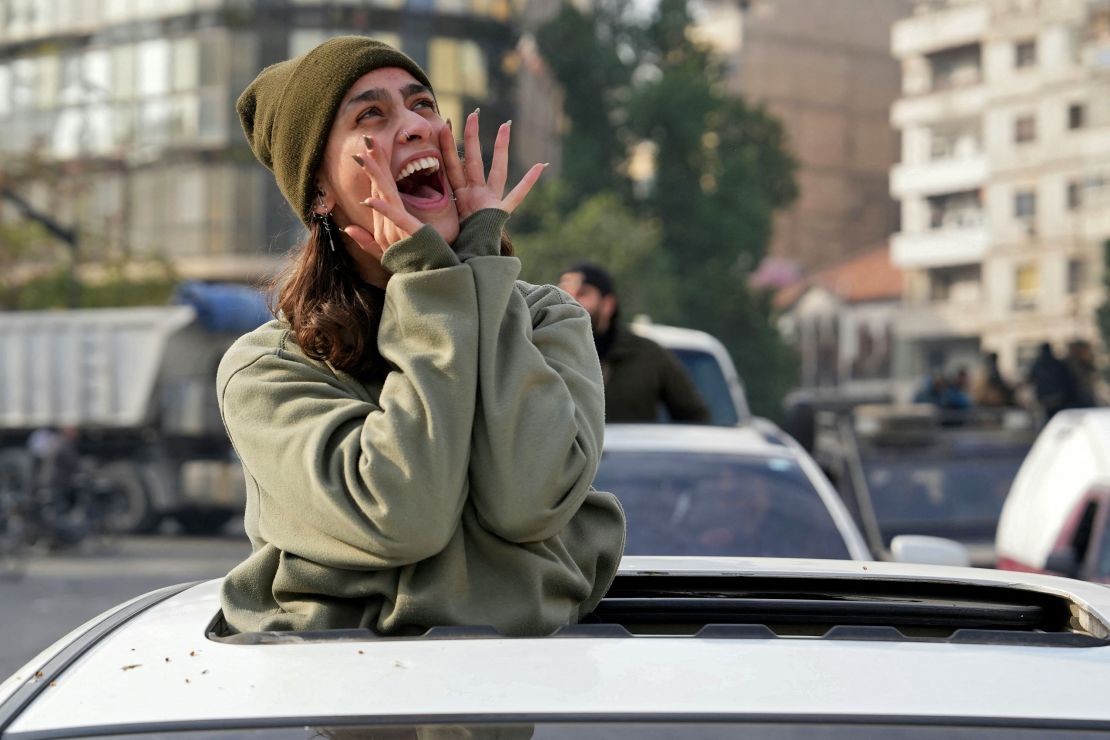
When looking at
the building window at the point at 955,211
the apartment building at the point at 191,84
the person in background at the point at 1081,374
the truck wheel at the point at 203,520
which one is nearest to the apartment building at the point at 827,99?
the building window at the point at 955,211

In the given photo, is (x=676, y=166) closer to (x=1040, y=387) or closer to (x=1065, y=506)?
(x=1040, y=387)

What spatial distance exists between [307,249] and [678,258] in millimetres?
50232

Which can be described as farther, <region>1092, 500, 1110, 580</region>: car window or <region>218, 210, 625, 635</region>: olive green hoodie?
<region>1092, 500, 1110, 580</region>: car window

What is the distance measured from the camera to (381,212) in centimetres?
231

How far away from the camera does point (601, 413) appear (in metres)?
2.38

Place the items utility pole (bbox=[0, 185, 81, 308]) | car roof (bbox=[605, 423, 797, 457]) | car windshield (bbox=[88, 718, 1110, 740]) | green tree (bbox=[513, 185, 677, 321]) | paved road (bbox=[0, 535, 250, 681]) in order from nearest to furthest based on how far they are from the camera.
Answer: car windshield (bbox=[88, 718, 1110, 740]), car roof (bbox=[605, 423, 797, 457]), paved road (bbox=[0, 535, 250, 681]), utility pole (bbox=[0, 185, 81, 308]), green tree (bbox=[513, 185, 677, 321])

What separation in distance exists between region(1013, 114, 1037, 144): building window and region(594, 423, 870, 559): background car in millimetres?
67498

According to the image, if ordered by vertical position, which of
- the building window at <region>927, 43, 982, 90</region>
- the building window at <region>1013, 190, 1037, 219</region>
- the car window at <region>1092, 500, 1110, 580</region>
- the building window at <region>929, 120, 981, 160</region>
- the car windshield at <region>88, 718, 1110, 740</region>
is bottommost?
the car window at <region>1092, 500, 1110, 580</region>

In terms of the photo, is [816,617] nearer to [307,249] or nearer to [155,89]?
[307,249]

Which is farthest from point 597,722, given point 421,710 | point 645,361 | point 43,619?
point 43,619

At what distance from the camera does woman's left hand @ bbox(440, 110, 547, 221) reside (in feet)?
8.00

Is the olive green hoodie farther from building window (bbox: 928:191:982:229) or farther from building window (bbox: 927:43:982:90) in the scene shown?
building window (bbox: 927:43:982:90)

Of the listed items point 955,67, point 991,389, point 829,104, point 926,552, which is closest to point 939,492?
point 926,552

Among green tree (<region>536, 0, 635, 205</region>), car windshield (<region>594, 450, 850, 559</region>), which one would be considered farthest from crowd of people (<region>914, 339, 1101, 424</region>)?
green tree (<region>536, 0, 635, 205</region>)
